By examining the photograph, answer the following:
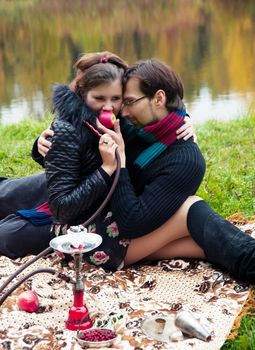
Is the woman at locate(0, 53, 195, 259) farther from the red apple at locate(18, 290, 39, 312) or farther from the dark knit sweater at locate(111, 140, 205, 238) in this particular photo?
the red apple at locate(18, 290, 39, 312)

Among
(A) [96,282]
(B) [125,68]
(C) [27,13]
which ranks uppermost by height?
(B) [125,68]

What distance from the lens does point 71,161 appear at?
10.9 feet

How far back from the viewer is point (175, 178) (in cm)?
334

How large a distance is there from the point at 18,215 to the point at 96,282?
0.72m

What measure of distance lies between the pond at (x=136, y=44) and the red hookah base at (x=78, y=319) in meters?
6.29

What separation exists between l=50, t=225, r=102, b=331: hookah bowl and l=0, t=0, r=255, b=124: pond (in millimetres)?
6264

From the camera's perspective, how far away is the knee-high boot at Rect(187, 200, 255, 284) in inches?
126

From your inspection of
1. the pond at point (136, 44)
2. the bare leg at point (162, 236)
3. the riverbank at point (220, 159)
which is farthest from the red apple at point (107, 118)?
the pond at point (136, 44)

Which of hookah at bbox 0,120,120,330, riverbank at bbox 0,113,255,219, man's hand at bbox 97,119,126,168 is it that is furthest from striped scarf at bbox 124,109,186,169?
riverbank at bbox 0,113,255,219

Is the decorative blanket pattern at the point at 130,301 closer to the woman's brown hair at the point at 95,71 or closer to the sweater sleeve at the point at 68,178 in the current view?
the sweater sleeve at the point at 68,178

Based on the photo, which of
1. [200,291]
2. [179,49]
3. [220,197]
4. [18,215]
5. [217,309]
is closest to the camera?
[217,309]

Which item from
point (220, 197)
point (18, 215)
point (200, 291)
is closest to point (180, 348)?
point (200, 291)

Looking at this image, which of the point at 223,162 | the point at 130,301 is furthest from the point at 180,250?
the point at 223,162

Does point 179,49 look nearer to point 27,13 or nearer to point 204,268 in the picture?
point 27,13
